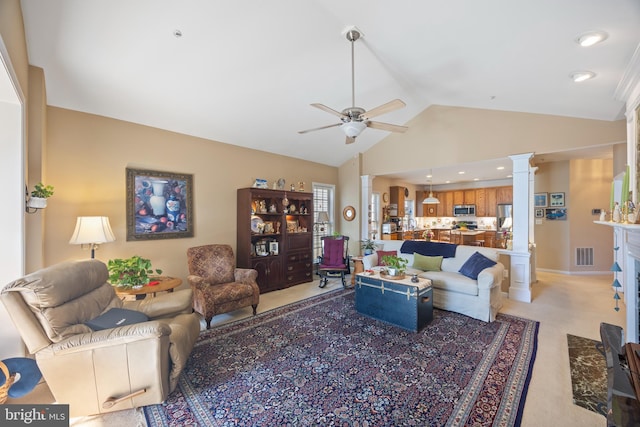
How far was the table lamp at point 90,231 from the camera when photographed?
2.95 metres

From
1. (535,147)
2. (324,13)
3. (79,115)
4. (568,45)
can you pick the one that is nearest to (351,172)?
(535,147)

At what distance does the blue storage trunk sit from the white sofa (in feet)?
1.69

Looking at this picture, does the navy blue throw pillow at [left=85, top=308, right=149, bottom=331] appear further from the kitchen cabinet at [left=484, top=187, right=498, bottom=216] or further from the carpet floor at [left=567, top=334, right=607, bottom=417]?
the kitchen cabinet at [left=484, top=187, right=498, bottom=216]

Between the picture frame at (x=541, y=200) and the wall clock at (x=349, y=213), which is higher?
the picture frame at (x=541, y=200)

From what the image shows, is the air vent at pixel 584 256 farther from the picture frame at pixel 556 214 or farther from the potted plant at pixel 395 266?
the potted plant at pixel 395 266

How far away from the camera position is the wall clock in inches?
261

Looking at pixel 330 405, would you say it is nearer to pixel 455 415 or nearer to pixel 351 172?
pixel 455 415

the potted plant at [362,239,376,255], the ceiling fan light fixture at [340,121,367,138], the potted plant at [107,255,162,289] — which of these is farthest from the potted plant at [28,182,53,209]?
the potted plant at [362,239,376,255]

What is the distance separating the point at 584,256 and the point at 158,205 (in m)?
8.76

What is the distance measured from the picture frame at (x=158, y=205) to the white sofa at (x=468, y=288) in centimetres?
378

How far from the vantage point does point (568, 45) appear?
2434 millimetres

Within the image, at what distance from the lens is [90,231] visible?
3.00 m

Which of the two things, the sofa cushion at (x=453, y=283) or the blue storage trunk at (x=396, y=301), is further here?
the sofa cushion at (x=453, y=283)

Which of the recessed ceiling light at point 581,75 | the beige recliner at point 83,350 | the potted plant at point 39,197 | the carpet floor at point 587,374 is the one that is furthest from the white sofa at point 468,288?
the potted plant at point 39,197
